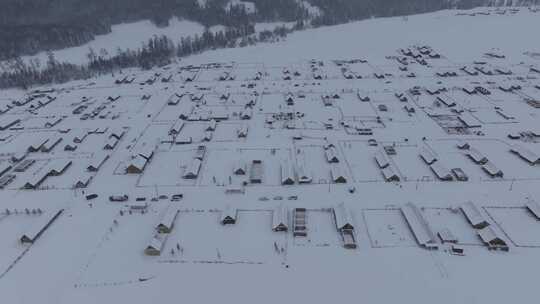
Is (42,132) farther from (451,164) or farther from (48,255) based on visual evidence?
(451,164)

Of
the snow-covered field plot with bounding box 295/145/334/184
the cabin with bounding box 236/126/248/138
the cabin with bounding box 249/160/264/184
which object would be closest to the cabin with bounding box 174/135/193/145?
the cabin with bounding box 236/126/248/138

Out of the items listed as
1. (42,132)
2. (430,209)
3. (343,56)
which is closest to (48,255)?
(42,132)

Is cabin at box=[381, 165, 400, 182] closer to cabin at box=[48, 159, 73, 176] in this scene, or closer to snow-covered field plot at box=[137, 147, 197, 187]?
snow-covered field plot at box=[137, 147, 197, 187]

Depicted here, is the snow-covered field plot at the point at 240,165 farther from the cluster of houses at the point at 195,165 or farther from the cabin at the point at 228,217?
the cabin at the point at 228,217

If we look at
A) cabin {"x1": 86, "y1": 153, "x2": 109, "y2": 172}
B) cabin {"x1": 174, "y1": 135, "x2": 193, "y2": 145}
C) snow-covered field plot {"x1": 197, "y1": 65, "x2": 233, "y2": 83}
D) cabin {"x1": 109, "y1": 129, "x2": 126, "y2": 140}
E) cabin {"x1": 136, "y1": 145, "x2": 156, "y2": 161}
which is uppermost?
snow-covered field plot {"x1": 197, "y1": 65, "x2": 233, "y2": 83}

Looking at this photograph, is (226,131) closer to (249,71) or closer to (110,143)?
(110,143)

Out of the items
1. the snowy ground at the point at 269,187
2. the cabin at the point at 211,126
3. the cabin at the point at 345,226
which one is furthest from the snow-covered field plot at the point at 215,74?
the cabin at the point at 345,226
